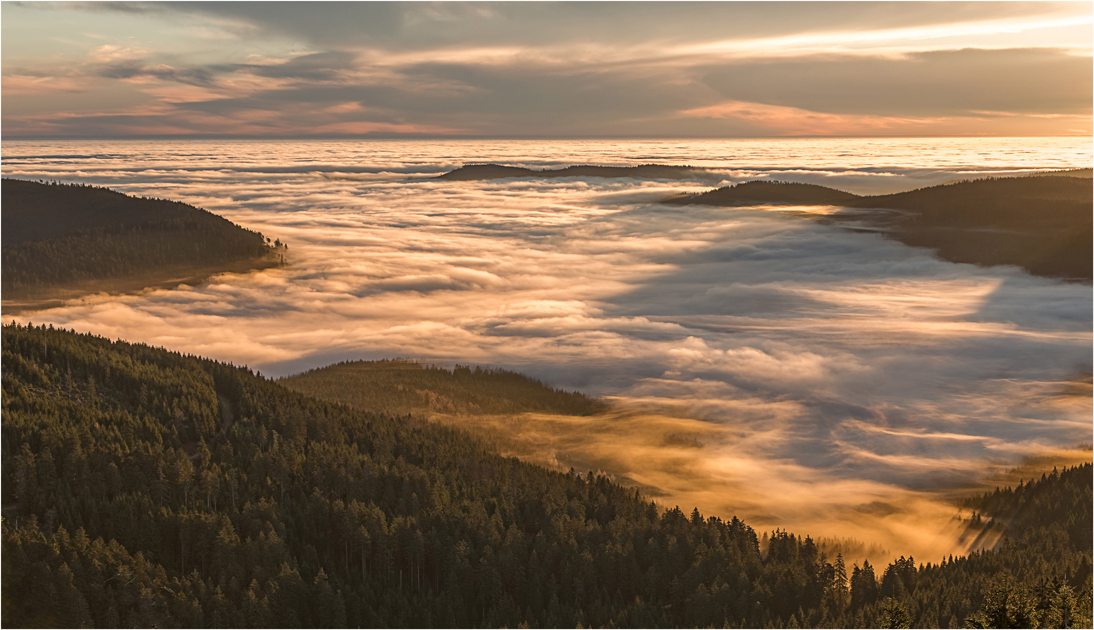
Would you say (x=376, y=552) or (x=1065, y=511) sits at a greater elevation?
(x=376, y=552)

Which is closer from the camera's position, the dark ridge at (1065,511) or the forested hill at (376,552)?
the forested hill at (376,552)

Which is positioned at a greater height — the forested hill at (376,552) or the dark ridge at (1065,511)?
the forested hill at (376,552)

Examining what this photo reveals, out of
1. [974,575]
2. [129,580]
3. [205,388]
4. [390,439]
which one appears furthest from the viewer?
[205,388]

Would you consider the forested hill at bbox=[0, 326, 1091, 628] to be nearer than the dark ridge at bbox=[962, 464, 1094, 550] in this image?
Yes

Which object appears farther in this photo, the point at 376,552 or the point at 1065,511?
the point at 1065,511

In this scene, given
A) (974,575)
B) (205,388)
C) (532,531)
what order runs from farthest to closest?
(205,388)
(532,531)
(974,575)

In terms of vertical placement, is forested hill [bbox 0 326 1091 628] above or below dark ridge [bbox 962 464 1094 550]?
above

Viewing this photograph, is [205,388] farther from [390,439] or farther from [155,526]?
[155,526]

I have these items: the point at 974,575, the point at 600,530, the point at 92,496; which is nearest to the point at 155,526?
the point at 92,496
